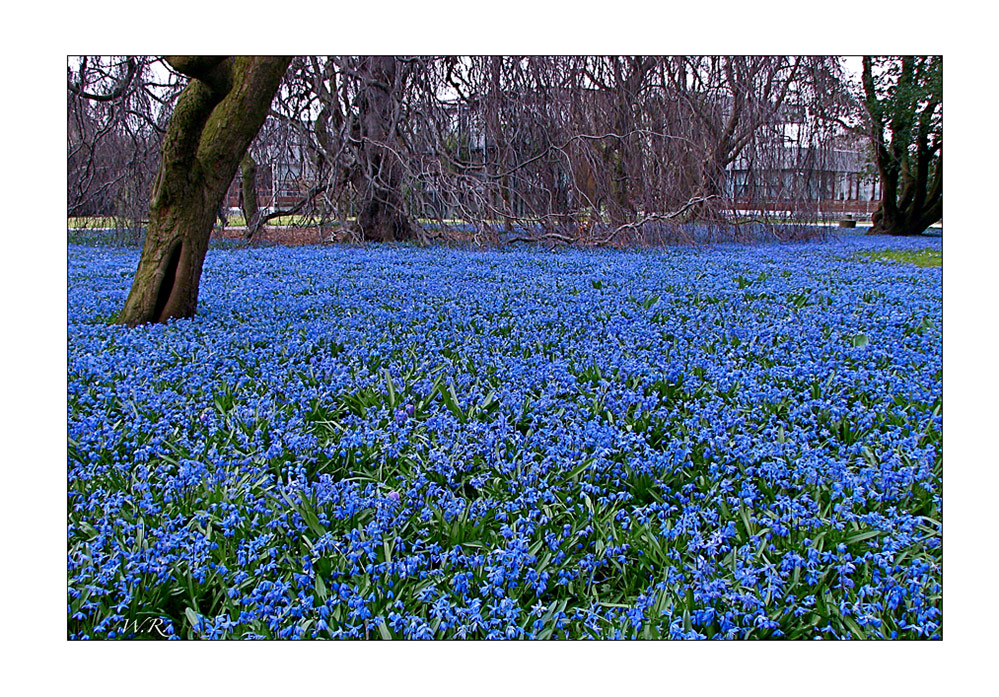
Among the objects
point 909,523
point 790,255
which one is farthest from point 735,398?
point 790,255

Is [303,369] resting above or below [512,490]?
above

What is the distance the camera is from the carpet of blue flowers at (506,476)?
4.96 feet

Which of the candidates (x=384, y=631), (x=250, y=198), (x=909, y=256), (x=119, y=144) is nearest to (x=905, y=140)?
(x=909, y=256)

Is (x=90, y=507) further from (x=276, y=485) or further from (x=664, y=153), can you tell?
(x=664, y=153)

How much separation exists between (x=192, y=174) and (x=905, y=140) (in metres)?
4.57

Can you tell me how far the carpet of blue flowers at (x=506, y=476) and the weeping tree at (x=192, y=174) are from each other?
0.22 m

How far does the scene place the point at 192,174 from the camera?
381cm

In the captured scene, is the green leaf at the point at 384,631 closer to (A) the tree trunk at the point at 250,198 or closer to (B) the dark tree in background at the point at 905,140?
(B) the dark tree in background at the point at 905,140

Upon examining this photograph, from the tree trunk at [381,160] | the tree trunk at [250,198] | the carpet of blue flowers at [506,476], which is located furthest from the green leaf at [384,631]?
the tree trunk at [250,198]

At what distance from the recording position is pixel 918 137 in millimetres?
4844

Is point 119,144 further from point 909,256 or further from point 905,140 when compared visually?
point 909,256

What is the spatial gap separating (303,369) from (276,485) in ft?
3.44

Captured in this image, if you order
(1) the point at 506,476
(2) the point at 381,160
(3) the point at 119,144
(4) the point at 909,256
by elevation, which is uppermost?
(2) the point at 381,160

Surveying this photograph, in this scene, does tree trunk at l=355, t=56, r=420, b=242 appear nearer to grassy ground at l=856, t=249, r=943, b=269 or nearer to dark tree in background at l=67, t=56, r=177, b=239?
dark tree in background at l=67, t=56, r=177, b=239
